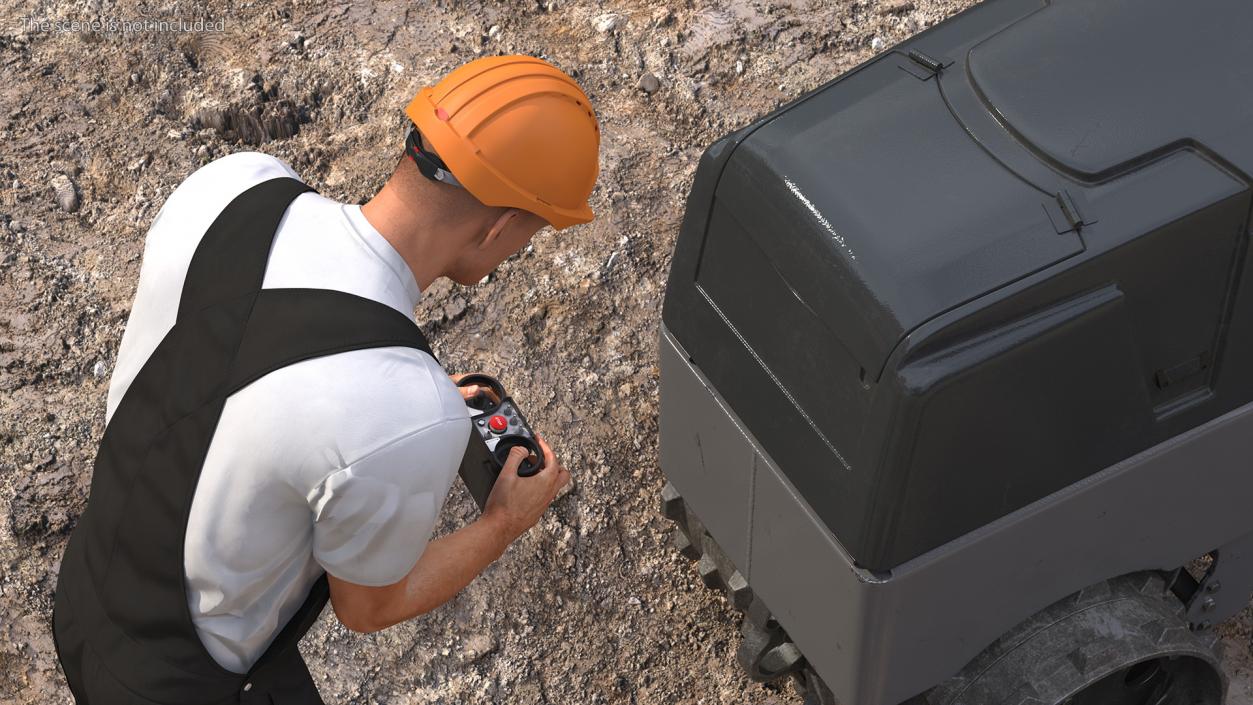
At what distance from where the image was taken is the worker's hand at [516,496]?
107 inches

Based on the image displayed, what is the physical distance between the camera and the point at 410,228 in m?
2.49

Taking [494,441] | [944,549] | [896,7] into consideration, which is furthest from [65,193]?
[944,549]

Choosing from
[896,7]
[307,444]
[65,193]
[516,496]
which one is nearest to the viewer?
[307,444]

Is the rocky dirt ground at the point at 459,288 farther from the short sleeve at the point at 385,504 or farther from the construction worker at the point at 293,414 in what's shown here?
the short sleeve at the point at 385,504

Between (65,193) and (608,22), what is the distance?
2290 mm

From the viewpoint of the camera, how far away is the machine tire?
2912 mm

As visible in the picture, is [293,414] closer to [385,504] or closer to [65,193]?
[385,504]

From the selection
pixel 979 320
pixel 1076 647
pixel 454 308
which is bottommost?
pixel 1076 647

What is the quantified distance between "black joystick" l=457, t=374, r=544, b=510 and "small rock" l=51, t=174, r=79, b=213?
8.84 feet

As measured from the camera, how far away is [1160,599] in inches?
122

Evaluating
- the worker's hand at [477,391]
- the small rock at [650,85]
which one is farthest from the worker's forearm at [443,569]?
the small rock at [650,85]

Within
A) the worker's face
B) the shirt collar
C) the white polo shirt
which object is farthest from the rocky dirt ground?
the shirt collar

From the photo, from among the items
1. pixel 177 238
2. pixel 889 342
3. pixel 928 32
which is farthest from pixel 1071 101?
pixel 177 238

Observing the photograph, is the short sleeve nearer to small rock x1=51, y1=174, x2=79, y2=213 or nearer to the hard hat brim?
the hard hat brim
